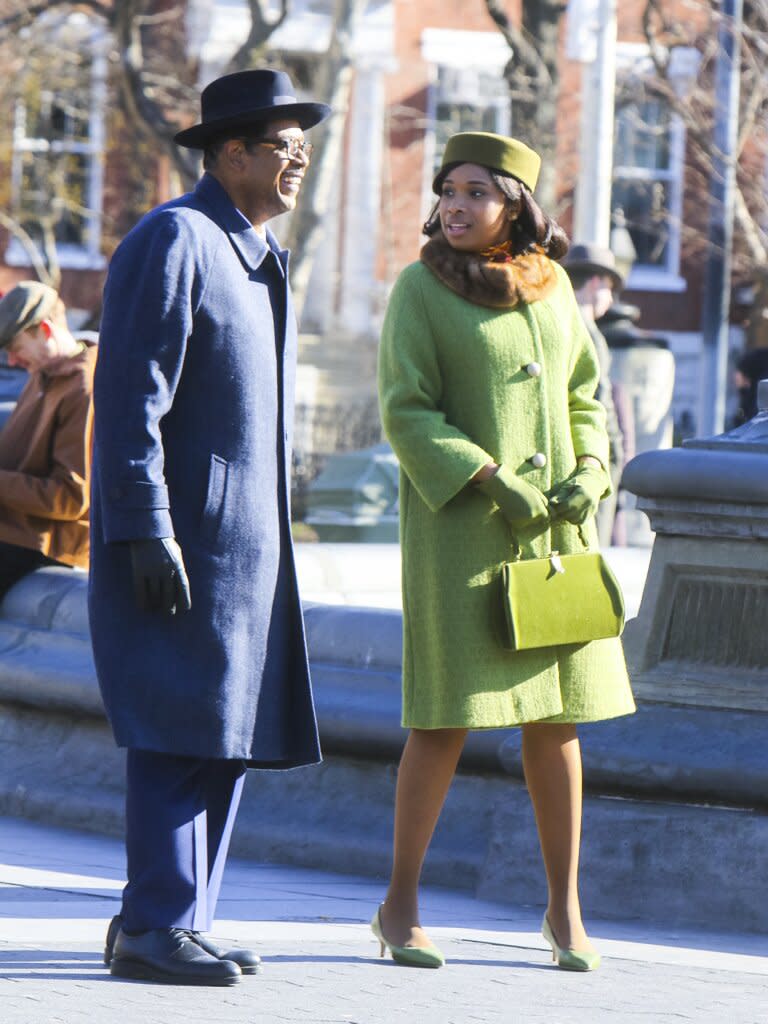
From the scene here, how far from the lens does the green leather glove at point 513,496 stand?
15.7 ft

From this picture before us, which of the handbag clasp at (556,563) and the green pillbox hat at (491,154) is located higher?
the green pillbox hat at (491,154)

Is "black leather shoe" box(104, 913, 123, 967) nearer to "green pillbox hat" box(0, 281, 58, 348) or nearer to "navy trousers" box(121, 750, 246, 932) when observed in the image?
"navy trousers" box(121, 750, 246, 932)

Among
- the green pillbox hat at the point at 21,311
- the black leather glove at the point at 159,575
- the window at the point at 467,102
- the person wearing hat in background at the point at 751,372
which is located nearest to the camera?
the black leather glove at the point at 159,575

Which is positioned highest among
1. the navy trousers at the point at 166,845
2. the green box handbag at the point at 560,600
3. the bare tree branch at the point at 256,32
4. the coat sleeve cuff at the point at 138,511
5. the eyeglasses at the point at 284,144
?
the bare tree branch at the point at 256,32

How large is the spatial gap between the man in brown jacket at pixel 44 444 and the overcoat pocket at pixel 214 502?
6.64 feet

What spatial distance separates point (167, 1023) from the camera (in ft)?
13.8

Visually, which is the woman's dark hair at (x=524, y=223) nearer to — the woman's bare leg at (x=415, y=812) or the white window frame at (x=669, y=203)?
the woman's bare leg at (x=415, y=812)

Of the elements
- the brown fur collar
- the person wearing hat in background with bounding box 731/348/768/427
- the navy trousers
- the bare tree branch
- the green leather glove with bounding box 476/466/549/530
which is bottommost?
the navy trousers

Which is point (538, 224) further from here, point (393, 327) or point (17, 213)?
point (17, 213)

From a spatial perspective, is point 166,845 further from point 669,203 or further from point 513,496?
point 669,203

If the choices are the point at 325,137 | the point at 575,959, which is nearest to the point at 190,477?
the point at 575,959

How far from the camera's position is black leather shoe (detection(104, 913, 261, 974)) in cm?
466

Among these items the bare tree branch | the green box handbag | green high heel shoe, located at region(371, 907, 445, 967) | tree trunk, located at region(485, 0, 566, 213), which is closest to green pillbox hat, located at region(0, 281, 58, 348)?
the green box handbag

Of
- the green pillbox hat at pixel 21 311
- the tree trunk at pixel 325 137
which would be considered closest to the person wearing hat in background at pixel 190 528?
the green pillbox hat at pixel 21 311
